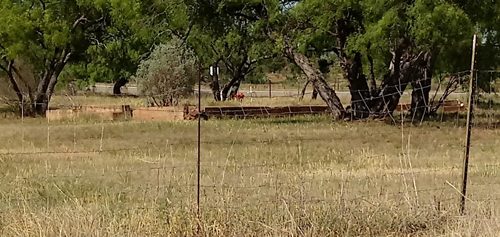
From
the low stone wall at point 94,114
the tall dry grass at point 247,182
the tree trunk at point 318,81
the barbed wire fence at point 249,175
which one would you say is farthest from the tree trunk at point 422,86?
the low stone wall at point 94,114

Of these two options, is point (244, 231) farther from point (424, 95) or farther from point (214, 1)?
point (424, 95)

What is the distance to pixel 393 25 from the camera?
23.8m

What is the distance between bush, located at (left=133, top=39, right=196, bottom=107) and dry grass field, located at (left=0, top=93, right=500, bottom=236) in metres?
9.85

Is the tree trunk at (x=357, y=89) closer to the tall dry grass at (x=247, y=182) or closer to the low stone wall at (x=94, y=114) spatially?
the tall dry grass at (x=247, y=182)

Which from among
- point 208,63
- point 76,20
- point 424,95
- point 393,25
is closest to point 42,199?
point 393,25

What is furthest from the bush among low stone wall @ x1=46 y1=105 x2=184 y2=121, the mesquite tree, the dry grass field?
the dry grass field

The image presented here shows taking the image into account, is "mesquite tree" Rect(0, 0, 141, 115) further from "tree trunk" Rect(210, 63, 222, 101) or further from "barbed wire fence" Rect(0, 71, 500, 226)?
"barbed wire fence" Rect(0, 71, 500, 226)

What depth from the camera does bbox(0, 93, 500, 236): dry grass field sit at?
7379mm

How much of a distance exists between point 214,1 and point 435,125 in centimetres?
872

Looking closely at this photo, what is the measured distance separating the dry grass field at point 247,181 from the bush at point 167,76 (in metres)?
9.85

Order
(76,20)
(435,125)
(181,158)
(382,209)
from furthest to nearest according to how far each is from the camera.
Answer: (76,20), (435,125), (181,158), (382,209)

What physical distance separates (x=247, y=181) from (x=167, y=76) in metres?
25.3

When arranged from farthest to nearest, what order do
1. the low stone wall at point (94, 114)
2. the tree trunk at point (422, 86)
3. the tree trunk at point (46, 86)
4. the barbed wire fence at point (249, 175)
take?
the tree trunk at point (46, 86) < the tree trunk at point (422, 86) < the low stone wall at point (94, 114) < the barbed wire fence at point (249, 175)

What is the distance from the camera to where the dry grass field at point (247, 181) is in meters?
7.38
